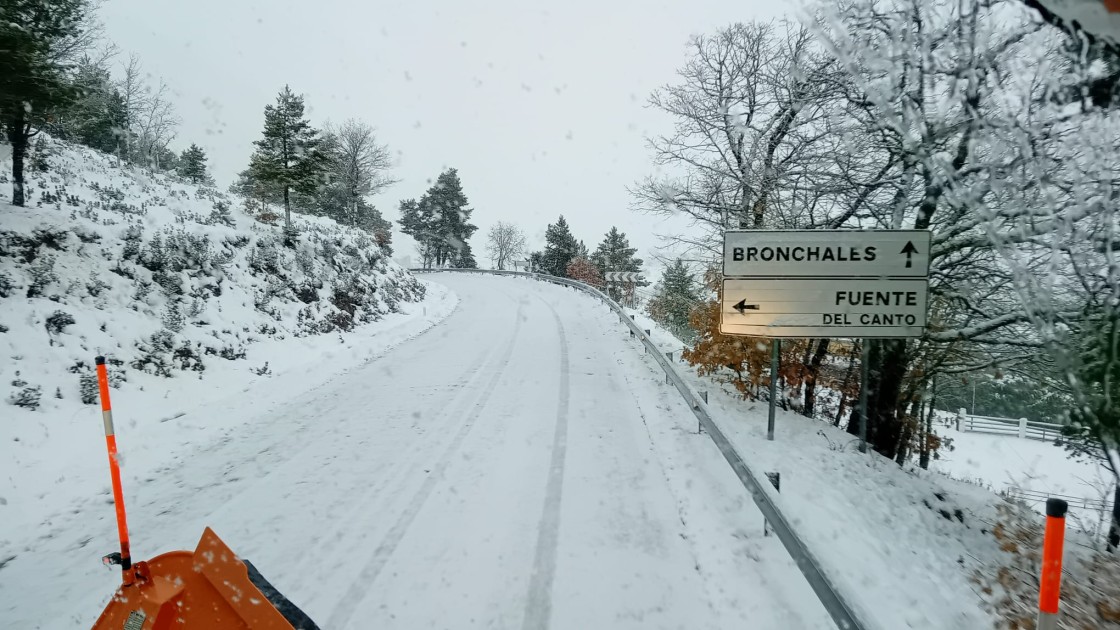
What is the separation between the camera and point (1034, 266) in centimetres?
568

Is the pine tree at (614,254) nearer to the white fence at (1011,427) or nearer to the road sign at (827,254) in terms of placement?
the white fence at (1011,427)

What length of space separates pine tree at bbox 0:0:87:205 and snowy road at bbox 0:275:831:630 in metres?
7.95

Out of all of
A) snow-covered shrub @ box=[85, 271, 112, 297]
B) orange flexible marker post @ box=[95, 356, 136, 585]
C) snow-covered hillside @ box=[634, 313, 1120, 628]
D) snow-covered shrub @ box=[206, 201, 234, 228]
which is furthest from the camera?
snow-covered shrub @ box=[206, 201, 234, 228]

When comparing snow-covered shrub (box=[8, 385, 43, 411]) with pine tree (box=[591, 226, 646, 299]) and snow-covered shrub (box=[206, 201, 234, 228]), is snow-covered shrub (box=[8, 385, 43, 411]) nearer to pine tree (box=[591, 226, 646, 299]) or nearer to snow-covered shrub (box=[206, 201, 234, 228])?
snow-covered shrub (box=[206, 201, 234, 228])

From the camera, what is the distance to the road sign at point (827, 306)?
21.5 feet

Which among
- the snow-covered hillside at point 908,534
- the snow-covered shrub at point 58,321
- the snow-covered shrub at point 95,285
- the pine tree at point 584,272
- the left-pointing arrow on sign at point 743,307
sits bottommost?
the snow-covered hillside at point 908,534

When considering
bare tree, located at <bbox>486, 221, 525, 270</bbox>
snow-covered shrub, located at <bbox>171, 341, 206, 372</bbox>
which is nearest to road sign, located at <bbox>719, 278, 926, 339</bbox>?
snow-covered shrub, located at <bbox>171, 341, 206, 372</bbox>

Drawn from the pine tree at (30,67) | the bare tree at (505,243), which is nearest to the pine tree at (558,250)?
the bare tree at (505,243)

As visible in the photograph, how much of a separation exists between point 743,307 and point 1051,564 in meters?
4.92

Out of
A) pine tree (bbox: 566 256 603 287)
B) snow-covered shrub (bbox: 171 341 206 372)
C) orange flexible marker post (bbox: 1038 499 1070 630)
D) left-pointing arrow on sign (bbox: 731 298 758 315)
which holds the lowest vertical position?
snow-covered shrub (bbox: 171 341 206 372)

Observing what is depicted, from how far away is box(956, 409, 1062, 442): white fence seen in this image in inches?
1177

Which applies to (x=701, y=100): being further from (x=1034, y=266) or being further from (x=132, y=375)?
(x=132, y=375)

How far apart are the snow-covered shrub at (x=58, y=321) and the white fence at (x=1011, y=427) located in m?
39.6

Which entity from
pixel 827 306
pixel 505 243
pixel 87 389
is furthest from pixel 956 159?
pixel 505 243
